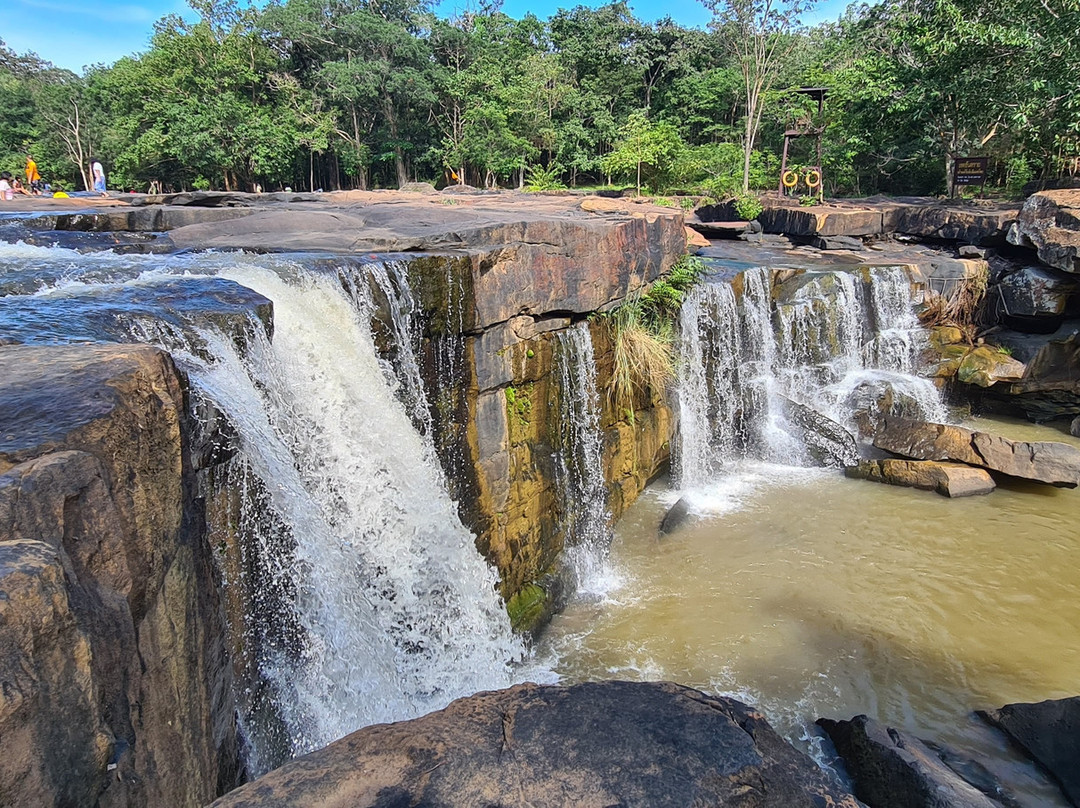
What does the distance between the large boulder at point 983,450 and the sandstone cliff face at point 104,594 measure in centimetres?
827

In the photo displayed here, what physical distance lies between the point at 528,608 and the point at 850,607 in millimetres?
2845

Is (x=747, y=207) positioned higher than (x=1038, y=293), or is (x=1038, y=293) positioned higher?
(x=747, y=207)

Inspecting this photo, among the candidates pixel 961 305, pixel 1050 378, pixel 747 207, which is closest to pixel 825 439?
pixel 1050 378

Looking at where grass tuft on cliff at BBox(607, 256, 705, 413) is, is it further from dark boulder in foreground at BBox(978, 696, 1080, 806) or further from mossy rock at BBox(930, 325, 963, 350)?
mossy rock at BBox(930, 325, 963, 350)

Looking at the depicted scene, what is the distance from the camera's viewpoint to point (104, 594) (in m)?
1.85

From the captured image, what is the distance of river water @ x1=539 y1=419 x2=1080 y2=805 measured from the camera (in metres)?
4.93

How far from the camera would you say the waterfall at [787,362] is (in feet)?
27.9

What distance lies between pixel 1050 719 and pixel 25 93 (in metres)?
42.0

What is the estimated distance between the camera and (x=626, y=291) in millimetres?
7758

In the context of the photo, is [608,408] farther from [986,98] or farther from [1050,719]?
[986,98]

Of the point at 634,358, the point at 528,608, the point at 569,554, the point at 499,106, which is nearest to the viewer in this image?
the point at 528,608

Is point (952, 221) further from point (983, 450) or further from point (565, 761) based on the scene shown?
point (565, 761)

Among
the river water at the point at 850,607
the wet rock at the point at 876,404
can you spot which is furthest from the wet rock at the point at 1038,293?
the river water at the point at 850,607

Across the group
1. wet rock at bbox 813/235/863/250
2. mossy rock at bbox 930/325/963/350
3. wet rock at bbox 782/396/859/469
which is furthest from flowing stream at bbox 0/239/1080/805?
wet rock at bbox 813/235/863/250
